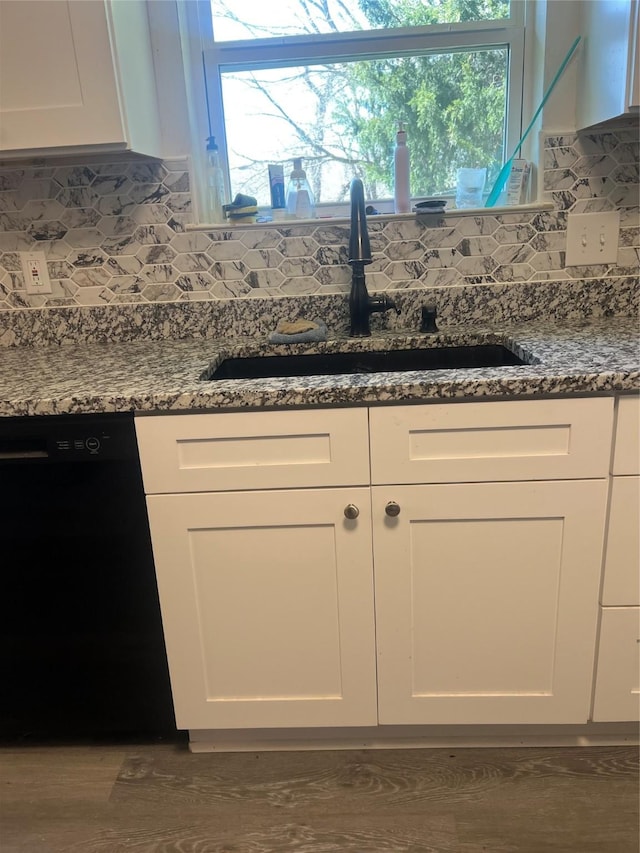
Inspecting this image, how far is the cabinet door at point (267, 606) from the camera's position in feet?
4.16

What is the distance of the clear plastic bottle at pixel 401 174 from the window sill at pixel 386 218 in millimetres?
57

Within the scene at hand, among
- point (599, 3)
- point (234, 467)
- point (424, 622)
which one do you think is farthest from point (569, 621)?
point (599, 3)

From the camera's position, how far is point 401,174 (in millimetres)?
1727

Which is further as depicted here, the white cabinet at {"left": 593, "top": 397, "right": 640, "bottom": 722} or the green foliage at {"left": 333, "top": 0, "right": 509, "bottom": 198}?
the green foliage at {"left": 333, "top": 0, "right": 509, "bottom": 198}

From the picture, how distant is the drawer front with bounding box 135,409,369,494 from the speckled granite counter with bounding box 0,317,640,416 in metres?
0.03

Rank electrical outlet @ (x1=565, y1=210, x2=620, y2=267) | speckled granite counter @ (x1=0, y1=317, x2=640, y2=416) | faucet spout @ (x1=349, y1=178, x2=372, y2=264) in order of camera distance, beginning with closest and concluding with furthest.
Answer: speckled granite counter @ (x1=0, y1=317, x2=640, y2=416)
faucet spout @ (x1=349, y1=178, x2=372, y2=264)
electrical outlet @ (x1=565, y1=210, x2=620, y2=267)

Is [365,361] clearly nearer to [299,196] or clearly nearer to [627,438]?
[299,196]

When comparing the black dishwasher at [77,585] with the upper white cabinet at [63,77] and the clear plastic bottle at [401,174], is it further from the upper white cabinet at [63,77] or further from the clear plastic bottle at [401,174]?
the clear plastic bottle at [401,174]

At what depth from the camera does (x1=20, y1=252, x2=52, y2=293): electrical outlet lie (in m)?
1.76

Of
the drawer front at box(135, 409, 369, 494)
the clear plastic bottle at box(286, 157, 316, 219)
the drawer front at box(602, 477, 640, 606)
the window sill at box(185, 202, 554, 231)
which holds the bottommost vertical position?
the drawer front at box(602, 477, 640, 606)

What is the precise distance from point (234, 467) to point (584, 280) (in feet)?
3.75

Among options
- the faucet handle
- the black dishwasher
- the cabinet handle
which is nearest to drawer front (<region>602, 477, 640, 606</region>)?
the cabinet handle

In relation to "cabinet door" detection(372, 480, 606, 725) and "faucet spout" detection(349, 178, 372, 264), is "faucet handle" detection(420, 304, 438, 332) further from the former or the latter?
"cabinet door" detection(372, 480, 606, 725)

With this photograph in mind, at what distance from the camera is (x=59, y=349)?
176 centimetres
